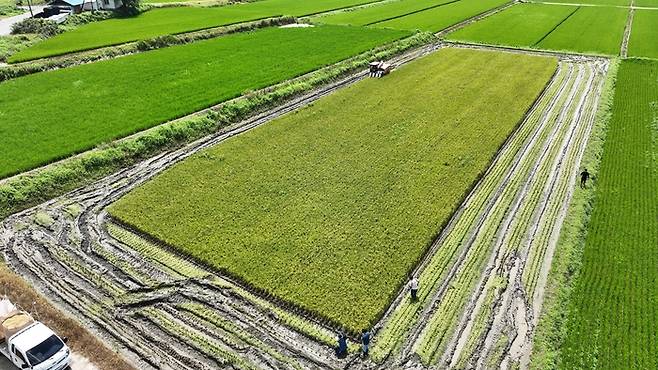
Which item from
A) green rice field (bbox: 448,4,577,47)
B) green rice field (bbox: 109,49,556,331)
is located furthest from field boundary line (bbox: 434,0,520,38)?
green rice field (bbox: 109,49,556,331)

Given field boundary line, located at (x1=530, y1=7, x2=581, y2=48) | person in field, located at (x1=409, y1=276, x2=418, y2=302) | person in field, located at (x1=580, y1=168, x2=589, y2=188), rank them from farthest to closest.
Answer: field boundary line, located at (x1=530, y1=7, x2=581, y2=48)
person in field, located at (x1=580, y1=168, x2=589, y2=188)
person in field, located at (x1=409, y1=276, x2=418, y2=302)

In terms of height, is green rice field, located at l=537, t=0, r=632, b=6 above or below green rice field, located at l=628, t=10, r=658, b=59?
above

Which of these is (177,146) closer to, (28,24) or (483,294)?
(483,294)

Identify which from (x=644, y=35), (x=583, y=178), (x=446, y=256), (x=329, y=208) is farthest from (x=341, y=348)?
(x=644, y=35)

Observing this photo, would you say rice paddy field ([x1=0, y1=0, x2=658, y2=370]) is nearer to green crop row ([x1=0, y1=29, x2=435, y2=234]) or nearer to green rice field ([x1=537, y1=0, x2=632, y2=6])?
green crop row ([x1=0, y1=29, x2=435, y2=234])

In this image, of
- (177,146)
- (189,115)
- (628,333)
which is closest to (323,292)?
(628,333)

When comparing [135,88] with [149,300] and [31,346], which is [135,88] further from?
[31,346]
